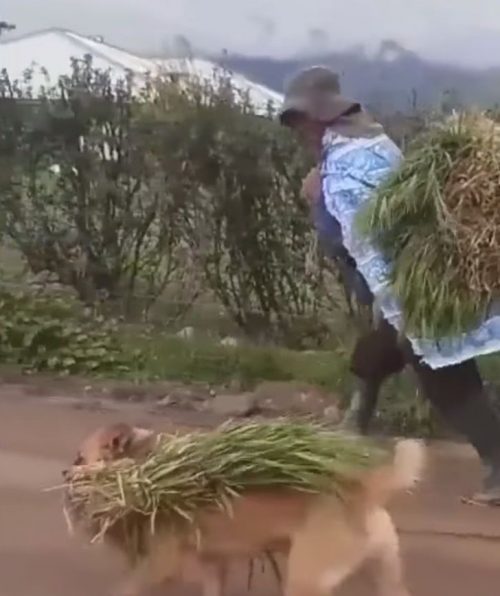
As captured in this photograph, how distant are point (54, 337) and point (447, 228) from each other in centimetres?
459

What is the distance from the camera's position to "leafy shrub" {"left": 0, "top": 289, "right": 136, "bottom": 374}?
33.8 ft

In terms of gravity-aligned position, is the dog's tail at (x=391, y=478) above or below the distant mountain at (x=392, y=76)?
below

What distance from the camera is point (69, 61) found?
10.7m

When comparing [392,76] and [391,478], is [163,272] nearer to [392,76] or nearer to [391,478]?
[392,76]

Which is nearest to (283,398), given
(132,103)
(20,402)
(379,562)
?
(20,402)

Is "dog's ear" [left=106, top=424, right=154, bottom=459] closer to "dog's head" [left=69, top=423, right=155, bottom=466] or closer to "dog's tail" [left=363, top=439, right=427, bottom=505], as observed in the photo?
"dog's head" [left=69, top=423, right=155, bottom=466]

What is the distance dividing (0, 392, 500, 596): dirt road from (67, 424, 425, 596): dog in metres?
0.55

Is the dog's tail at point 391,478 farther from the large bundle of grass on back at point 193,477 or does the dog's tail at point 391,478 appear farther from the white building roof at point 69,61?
the white building roof at point 69,61

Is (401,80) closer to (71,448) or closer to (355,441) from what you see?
(71,448)

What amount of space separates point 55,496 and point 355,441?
2400 mm

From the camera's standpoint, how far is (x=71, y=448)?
8.45 metres

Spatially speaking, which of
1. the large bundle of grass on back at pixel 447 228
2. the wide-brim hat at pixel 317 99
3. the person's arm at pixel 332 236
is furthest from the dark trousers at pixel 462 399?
the wide-brim hat at pixel 317 99

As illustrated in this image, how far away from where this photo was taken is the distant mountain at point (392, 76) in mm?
10039

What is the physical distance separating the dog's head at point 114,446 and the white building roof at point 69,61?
531 cm
